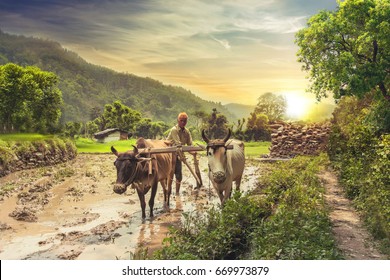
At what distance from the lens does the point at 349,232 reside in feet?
25.9

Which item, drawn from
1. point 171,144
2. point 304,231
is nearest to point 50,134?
point 171,144

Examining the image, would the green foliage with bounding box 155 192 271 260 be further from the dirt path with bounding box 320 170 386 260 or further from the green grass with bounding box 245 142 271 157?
the green grass with bounding box 245 142 271 157

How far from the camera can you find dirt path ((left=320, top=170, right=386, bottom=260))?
659 cm

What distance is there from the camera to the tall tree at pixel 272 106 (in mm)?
15577

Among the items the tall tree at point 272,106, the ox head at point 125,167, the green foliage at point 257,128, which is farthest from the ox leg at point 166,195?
the green foliage at point 257,128

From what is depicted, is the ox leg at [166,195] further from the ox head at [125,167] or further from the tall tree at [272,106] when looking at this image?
the tall tree at [272,106]

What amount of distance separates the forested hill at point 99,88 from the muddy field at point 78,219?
2.76m

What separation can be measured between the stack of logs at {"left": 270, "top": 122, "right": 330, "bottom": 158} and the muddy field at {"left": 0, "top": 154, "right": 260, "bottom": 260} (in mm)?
7567

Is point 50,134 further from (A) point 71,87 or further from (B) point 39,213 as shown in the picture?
(B) point 39,213

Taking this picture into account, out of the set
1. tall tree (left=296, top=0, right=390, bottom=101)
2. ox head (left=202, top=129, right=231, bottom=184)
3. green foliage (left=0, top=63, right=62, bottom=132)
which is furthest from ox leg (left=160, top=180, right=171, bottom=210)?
tall tree (left=296, top=0, right=390, bottom=101)

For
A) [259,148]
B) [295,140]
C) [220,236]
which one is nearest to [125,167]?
[220,236]

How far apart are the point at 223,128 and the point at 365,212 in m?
5.93

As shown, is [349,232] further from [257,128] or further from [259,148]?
[259,148]

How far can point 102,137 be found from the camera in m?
18.8
